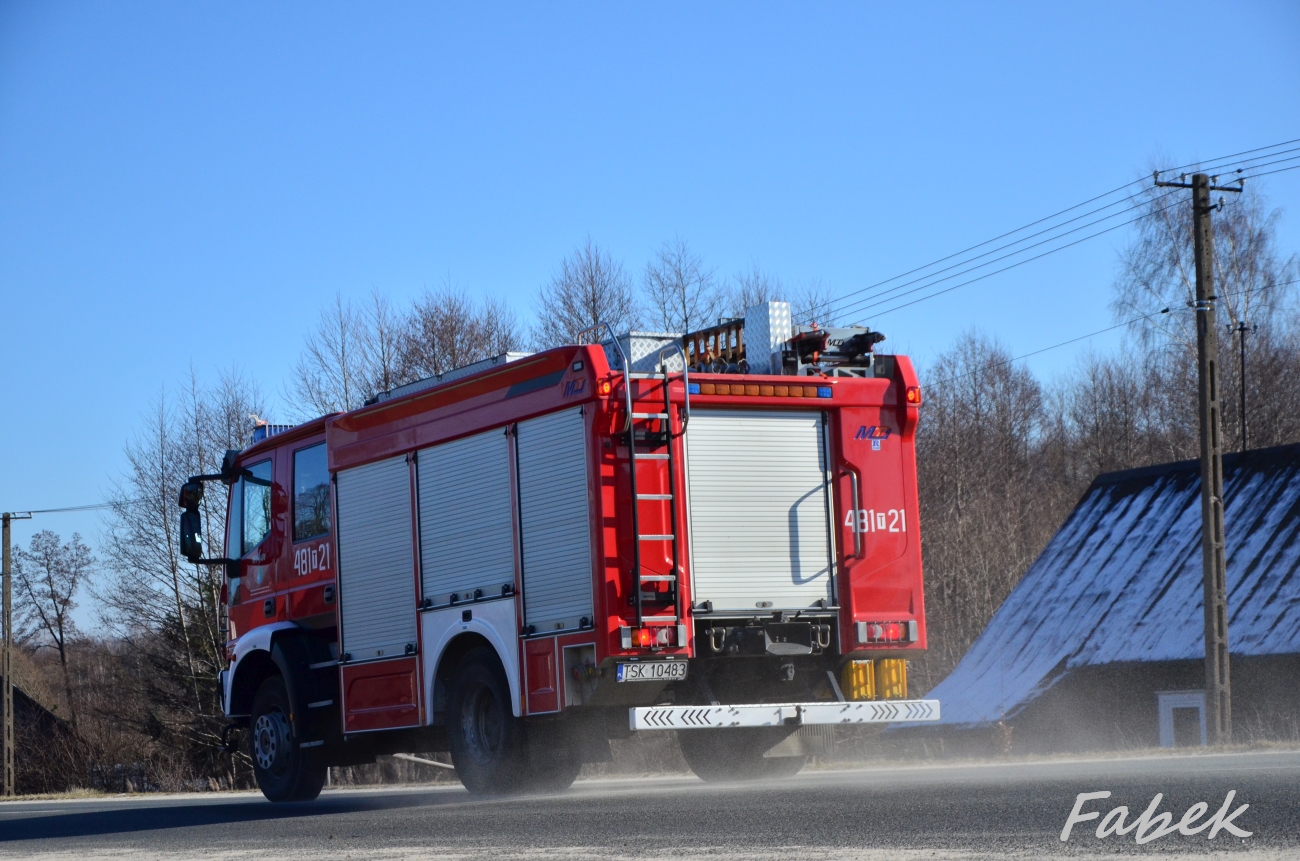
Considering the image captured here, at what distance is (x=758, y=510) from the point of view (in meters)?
12.0

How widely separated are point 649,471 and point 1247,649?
2079 cm

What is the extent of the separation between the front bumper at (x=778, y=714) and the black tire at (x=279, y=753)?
14.4 feet

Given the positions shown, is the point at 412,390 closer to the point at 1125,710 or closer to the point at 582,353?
the point at 582,353

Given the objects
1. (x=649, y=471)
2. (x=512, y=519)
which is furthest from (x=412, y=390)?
(x=649, y=471)

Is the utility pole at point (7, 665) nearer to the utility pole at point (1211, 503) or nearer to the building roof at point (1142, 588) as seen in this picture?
the building roof at point (1142, 588)

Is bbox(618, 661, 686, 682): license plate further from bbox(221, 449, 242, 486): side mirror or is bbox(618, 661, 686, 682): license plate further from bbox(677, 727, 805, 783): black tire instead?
bbox(221, 449, 242, 486): side mirror

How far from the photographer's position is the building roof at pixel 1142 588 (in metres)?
29.5

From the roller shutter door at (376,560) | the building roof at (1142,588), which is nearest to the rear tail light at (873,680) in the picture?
the roller shutter door at (376,560)

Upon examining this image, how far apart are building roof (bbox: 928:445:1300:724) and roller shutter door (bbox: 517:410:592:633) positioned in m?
20.4

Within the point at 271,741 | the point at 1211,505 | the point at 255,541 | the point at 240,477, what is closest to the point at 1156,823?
the point at 271,741

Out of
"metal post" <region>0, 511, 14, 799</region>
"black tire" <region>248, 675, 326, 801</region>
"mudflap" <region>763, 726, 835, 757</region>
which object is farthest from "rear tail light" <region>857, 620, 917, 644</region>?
"metal post" <region>0, 511, 14, 799</region>

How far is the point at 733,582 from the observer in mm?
11758

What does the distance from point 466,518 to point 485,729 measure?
5.53 feet

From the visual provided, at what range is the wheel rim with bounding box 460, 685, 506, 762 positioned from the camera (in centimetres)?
1205
